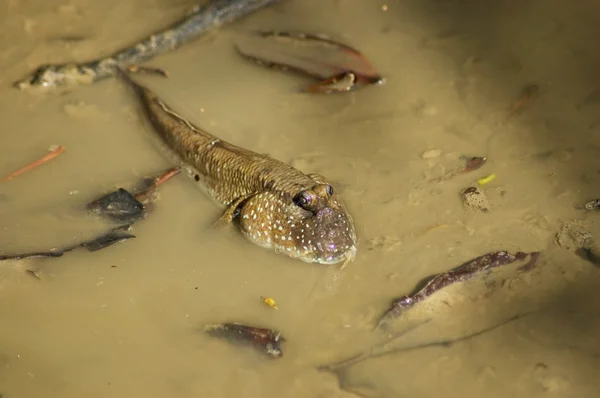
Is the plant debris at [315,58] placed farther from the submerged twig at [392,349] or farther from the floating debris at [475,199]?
the submerged twig at [392,349]

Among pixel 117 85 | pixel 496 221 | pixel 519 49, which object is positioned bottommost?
pixel 117 85

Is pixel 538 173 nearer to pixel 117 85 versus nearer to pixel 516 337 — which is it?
pixel 516 337

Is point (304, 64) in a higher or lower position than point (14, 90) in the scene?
higher

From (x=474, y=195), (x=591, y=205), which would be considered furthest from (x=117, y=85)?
(x=591, y=205)

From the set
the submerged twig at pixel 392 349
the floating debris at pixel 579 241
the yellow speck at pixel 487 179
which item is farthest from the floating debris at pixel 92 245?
the floating debris at pixel 579 241

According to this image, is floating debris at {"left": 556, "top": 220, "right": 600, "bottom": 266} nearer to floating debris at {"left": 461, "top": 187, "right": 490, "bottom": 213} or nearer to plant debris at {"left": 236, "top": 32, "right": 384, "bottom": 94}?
floating debris at {"left": 461, "top": 187, "right": 490, "bottom": 213}

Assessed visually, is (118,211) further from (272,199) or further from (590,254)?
(590,254)
